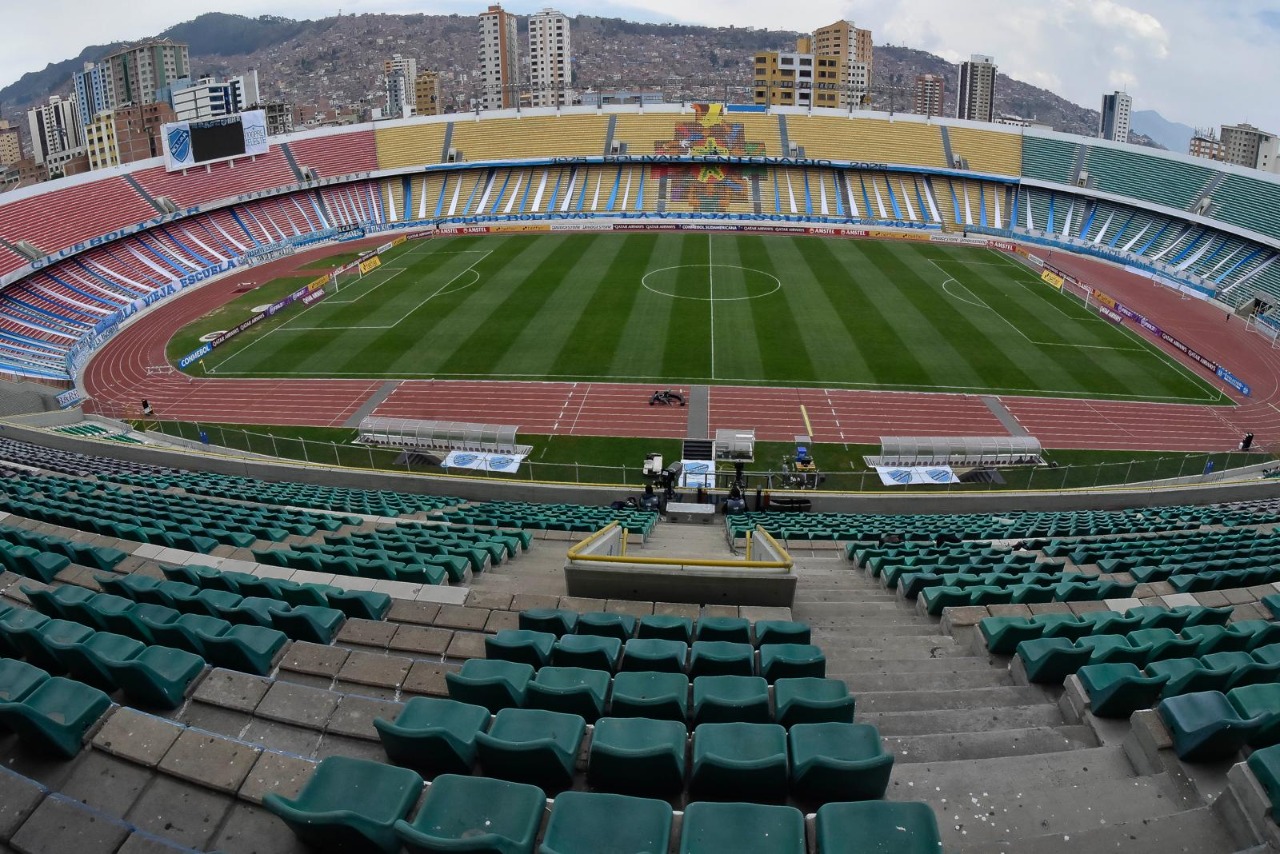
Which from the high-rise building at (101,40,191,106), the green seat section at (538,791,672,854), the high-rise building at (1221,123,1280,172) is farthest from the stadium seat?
the high-rise building at (101,40,191,106)

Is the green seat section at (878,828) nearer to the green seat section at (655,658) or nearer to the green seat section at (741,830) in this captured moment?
the green seat section at (741,830)

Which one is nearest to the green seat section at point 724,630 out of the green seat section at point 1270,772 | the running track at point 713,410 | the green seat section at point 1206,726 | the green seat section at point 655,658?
the green seat section at point 655,658

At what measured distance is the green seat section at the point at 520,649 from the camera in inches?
259

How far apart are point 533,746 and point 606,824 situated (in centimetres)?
73

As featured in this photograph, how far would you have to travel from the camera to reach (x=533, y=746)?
4664 mm

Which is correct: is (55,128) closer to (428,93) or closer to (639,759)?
(428,93)

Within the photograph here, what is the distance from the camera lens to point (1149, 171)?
6606 cm

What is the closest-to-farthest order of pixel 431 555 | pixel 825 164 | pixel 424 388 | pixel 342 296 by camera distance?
1. pixel 431 555
2. pixel 424 388
3. pixel 342 296
4. pixel 825 164

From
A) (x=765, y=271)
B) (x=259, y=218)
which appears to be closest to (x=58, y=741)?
(x=765, y=271)

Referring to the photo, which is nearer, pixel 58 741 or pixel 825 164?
pixel 58 741

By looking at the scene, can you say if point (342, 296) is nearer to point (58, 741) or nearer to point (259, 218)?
point (259, 218)

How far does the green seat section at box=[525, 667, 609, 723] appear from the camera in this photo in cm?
553

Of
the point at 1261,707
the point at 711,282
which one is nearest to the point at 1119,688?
the point at 1261,707

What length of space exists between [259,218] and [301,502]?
53376 millimetres
